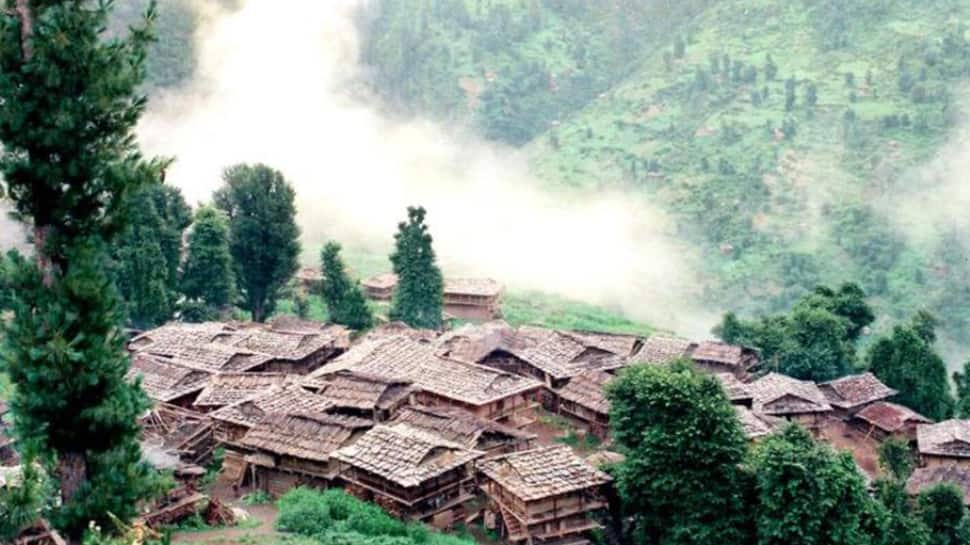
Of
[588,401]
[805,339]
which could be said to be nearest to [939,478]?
[588,401]

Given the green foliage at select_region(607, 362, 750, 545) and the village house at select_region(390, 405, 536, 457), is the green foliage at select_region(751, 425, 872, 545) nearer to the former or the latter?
the green foliage at select_region(607, 362, 750, 545)

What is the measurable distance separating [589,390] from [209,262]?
86.4ft

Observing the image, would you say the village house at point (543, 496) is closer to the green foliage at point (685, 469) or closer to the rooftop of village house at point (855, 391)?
the green foliage at point (685, 469)

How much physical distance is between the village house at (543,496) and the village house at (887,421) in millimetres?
20889

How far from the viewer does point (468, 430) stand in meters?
32.3

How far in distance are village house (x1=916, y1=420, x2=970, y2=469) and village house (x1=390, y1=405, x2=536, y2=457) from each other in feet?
63.2

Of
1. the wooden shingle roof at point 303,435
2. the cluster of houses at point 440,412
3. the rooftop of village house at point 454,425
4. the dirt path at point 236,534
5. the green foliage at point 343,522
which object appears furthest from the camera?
the rooftop of village house at point 454,425

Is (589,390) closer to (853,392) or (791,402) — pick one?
(791,402)

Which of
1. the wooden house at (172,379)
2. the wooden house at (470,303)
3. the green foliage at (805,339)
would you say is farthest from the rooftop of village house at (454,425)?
the wooden house at (470,303)

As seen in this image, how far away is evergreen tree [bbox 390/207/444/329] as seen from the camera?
57.9 metres

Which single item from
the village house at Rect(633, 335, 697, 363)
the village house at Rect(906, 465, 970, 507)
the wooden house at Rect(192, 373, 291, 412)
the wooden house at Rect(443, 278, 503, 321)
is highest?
the wooden house at Rect(443, 278, 503, 321)

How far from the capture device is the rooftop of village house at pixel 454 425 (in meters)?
32.1

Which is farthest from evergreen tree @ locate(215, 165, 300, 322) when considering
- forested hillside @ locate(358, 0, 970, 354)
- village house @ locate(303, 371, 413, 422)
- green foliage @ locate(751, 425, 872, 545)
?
forested hillside @ locate(358, 0, 970, 354)

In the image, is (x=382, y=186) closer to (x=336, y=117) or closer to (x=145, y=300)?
(x=336, y=117)
